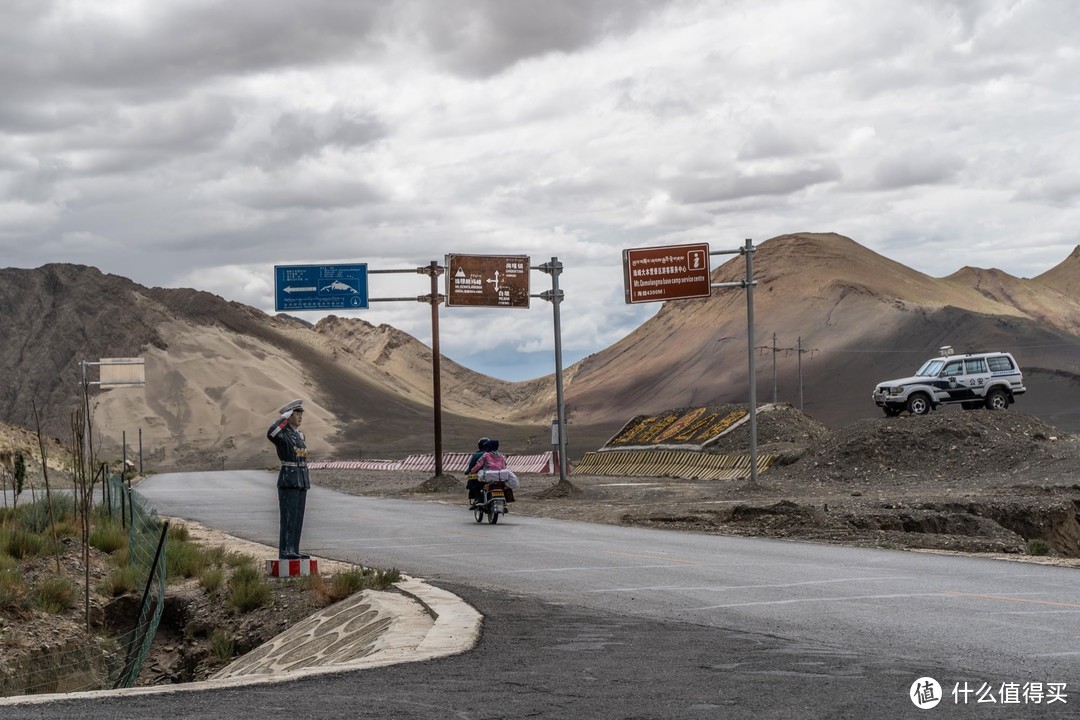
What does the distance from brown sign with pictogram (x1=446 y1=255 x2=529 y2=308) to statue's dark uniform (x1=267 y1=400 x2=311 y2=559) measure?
24487 millimetres

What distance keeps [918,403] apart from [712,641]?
37774 mm

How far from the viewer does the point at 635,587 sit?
13852 millimetres

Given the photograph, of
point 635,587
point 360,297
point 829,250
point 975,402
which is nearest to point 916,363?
point 829,250

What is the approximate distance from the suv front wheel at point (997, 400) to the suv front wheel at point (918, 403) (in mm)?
1881

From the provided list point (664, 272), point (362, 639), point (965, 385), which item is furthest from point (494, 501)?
point (965, 385)

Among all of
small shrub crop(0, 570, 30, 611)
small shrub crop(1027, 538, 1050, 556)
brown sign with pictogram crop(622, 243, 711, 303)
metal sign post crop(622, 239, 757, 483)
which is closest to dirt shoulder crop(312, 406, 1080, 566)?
small shrub crop(1027, 538, 1050, 556)

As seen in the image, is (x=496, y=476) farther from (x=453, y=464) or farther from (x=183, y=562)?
(x=453, y=464)

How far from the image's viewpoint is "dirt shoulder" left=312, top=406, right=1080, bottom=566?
78.3ft

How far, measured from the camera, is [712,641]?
9797 millimetres

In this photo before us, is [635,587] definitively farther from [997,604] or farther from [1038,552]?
[1038,552]

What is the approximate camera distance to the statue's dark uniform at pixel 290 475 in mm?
14656

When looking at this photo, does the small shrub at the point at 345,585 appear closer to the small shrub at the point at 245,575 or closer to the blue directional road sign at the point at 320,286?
the small shrub at the point at 245,575

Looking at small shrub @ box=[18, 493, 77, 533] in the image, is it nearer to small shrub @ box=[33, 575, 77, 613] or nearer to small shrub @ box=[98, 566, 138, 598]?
small shrub @ box=[98, 566, 138, 598]

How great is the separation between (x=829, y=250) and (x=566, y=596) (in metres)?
170
